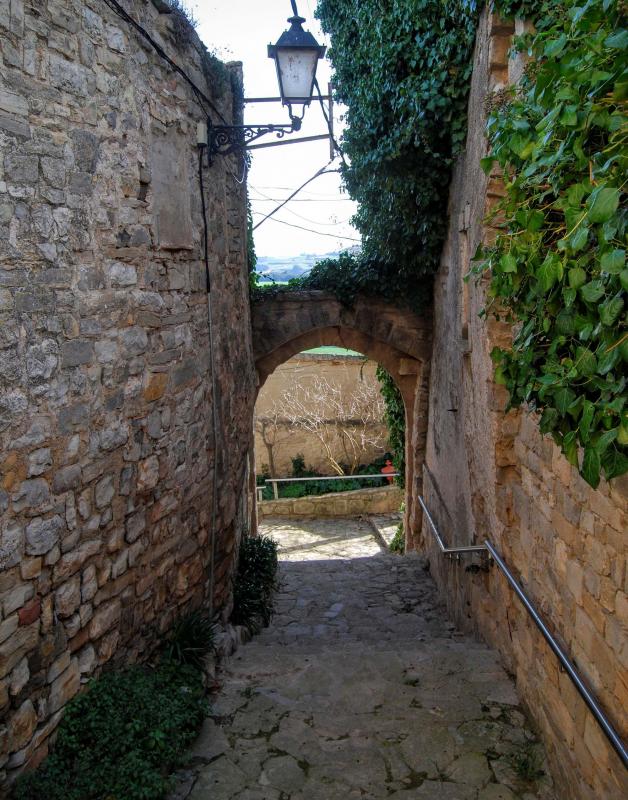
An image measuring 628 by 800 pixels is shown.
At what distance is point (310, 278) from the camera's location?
7.75 m

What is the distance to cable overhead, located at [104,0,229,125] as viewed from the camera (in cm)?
334

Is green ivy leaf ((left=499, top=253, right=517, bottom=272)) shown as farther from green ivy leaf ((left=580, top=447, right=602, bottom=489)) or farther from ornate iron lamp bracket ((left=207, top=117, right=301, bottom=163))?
ornate iron lamp bracket ((left=207, top=117, right=301, bottom=163))

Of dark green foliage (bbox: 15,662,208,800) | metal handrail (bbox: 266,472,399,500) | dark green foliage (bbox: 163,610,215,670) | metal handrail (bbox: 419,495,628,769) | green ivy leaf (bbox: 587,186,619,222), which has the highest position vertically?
green ivy leaf (bbox: 587,186,619,222)

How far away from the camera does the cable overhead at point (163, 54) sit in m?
3.34

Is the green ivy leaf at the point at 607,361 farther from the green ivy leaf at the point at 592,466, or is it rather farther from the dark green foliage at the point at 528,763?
the dark green foliage at the point at 528,763

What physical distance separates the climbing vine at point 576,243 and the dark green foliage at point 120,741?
2172mm

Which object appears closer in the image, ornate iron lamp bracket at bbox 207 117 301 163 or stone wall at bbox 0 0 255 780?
stone wall at bbox 0 0 255 780

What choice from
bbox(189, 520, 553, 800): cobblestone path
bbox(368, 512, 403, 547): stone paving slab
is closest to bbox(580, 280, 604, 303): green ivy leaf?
bbox(189, 520, 553, 800): cobblestone path

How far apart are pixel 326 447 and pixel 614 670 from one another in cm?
1248

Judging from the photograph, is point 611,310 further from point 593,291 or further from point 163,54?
point 163,54

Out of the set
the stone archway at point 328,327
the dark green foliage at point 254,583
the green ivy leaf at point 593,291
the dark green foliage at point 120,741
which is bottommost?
the dark green foliage at point 254,583

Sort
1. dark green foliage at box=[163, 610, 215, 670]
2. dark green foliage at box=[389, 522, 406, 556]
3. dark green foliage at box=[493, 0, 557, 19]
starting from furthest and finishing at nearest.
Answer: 1. dark green foliage at box=[389, 522, 406, 556]
2. dark green foliage at box=[163, 610, 215, 670]
3. dark green foliage at box=[493, 0, 557, 19]

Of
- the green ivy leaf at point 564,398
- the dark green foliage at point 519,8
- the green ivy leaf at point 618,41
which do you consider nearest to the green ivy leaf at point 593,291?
the green ivy leaf at point 564,398

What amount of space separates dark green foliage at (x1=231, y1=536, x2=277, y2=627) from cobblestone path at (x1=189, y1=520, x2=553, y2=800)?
0.31 meters
